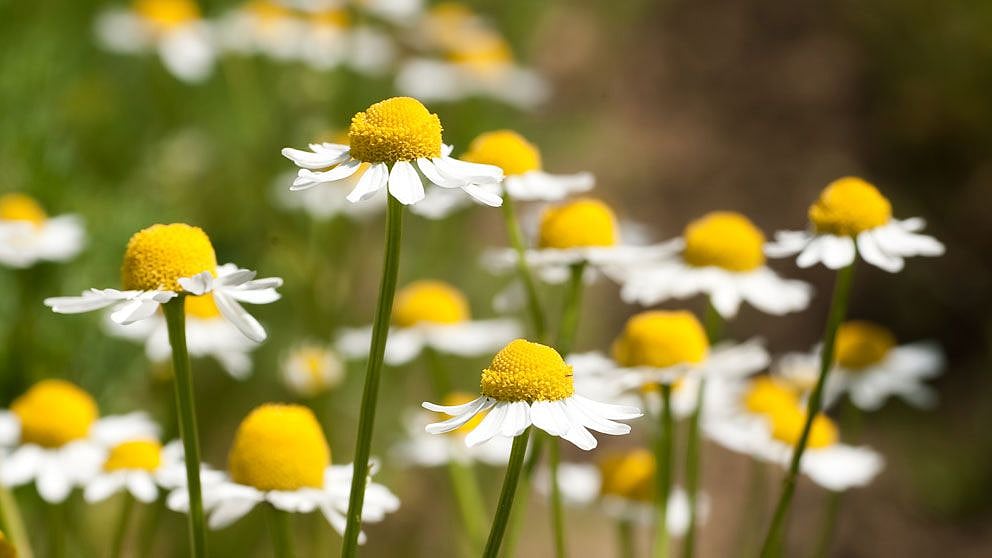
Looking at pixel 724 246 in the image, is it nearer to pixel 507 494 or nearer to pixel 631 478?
pixel 631 478

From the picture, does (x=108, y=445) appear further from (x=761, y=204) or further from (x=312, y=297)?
(x=761, y=204)

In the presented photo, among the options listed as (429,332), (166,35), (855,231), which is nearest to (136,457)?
(429,332)

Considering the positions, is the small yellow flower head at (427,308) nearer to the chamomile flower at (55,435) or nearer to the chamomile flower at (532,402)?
the chamomile flower at (55,435)

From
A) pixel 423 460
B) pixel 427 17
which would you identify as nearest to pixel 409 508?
pixel 427 17

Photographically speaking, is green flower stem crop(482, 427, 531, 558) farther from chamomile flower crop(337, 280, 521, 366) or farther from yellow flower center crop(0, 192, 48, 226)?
yellow flower center crop(0, 192, 48, 226)

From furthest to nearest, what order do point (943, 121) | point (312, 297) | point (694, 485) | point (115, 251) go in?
point (943, 121) → point (115, 251) → point (312, 297) → point (694, 485)

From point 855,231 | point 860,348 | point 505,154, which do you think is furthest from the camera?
point 860,348
